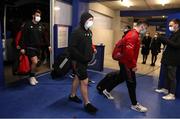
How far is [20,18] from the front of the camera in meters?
6.14

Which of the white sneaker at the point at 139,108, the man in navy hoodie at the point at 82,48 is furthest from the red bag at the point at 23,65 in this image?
the white sneaker at the point at 139,108

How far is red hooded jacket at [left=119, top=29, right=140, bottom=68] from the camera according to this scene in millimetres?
2807

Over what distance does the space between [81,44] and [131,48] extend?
738 millimetres

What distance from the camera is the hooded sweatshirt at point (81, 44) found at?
8.94 feet

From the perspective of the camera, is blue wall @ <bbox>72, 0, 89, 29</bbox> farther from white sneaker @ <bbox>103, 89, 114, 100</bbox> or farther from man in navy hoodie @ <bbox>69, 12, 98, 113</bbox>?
man in navy hoodie @ <bbox>69, 12, 98, 113</bbox>

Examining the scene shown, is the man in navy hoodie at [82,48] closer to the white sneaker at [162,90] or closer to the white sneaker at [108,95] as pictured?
the white sneaker at [108,95]

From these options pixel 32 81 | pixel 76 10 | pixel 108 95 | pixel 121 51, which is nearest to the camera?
pixel 121 51

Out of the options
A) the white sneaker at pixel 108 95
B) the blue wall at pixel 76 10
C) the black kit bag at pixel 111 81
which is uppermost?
the blue wall at pixel 76 10

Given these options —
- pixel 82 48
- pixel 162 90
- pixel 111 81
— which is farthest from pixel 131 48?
pixel 162 90

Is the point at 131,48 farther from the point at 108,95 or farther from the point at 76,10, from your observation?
the point at 76,10

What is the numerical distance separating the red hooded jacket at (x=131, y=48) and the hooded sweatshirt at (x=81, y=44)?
562 mm

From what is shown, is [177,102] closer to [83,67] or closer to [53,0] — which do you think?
[83,67]

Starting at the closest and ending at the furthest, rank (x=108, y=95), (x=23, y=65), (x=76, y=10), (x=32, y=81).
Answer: (x=108, y=95), (x=23, y=65), (x=32, y=81), (x=76, y=10)

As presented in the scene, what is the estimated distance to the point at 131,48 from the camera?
2801 millimetres
